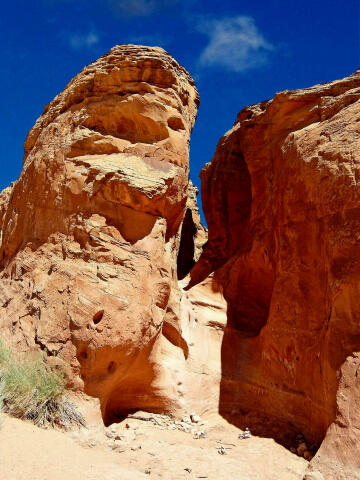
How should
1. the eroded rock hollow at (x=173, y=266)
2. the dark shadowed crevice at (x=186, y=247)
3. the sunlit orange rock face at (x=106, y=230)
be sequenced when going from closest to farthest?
the eroded rock hollow at (x=173, y=266), the sunlit orange rock face at (x=106, y=230), the dark shadowed crevice at (x=186, y=247)

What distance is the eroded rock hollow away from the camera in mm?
6719

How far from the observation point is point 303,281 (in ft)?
25.1

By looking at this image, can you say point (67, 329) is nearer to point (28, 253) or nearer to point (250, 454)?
point (28, 253)

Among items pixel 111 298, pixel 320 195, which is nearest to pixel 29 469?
pixel 111 298

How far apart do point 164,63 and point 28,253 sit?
4030 mm

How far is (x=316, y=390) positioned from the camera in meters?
6.92

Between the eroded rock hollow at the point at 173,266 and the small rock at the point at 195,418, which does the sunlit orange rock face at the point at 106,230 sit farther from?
the small rock at the point at 195,418

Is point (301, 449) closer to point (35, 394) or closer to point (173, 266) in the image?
point (35, 394)

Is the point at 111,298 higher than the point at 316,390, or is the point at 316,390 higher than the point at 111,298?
the point at 111,298

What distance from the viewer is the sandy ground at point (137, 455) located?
16.0 feet

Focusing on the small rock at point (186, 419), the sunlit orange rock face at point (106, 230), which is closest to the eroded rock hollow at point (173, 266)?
the sunlit orange rock face at point (106, 230)

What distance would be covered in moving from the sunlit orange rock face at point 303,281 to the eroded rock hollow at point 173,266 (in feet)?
0.09

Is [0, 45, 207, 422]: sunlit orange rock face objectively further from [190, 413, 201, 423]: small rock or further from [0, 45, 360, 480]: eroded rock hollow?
[190, 413, 201, 423]: small rock

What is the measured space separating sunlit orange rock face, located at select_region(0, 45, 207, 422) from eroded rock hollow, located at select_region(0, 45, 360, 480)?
0.08 ft
